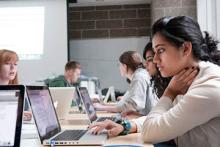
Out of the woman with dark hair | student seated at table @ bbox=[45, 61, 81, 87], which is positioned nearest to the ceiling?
student seated at table @ bbox=[45, 61, 81, 87]

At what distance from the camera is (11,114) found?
1.01 m

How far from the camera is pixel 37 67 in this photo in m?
5.04

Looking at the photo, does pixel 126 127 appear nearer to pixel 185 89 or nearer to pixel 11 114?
pixel 185 89

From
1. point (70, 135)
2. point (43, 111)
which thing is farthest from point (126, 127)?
point (43, 111)

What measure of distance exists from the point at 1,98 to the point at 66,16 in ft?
13.3

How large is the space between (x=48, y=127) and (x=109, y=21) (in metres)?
4.07

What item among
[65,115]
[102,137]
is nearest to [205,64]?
[102,137]

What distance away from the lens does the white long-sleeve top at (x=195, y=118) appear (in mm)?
1134

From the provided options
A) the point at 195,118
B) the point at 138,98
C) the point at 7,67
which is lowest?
the point at 138,98

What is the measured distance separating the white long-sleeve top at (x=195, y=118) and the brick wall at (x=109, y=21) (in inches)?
160

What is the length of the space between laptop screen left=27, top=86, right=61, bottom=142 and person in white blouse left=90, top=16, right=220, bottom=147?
0.19 meters

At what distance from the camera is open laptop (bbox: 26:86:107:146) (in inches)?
47.5

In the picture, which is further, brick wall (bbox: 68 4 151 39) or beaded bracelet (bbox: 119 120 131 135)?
brick wall (bbox: 68 4 151 39)

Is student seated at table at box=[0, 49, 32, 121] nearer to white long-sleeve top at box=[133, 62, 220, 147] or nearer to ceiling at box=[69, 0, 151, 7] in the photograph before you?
white long-sleeve top at box=[133, 62, 220, 147]
